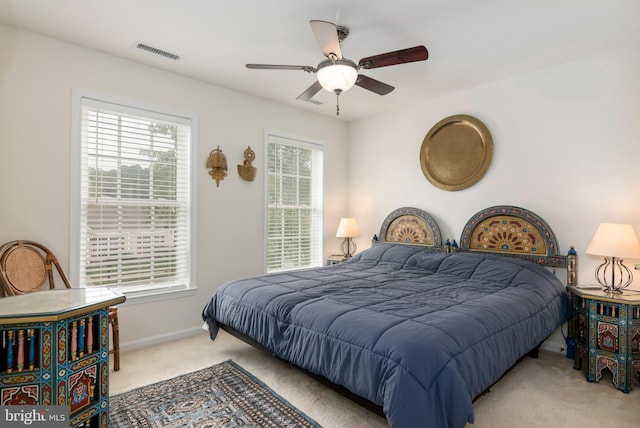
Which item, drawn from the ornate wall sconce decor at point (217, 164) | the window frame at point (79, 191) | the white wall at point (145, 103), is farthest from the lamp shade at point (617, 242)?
the window frame at point (79, 191)

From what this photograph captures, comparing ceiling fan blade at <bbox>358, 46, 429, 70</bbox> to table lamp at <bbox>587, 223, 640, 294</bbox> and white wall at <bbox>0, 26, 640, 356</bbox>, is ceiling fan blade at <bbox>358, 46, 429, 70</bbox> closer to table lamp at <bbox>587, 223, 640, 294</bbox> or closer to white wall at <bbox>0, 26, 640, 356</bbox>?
white wall at <bbox>0, 26, 640, 356</bbox>

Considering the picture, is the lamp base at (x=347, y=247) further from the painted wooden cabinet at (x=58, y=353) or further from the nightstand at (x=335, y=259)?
the painted wooden cabinet at (x=58, y=353)

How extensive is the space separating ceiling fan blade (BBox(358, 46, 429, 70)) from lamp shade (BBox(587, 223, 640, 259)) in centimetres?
209

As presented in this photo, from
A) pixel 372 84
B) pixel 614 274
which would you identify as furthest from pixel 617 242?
pixel 372 84

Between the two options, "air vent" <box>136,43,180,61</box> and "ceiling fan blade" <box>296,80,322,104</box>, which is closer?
"ceiling fan blade" <box>296,80,322,104</box>

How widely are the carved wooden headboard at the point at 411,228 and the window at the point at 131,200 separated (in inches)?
105

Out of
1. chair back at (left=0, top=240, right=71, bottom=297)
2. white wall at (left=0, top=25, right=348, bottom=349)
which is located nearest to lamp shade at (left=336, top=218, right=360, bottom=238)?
white wall at (left=0, top=25, right=348, bottom=349)

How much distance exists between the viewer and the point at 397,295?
274 cm

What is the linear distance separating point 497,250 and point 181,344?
11.5 ft

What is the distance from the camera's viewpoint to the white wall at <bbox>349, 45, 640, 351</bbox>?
10.2 feet

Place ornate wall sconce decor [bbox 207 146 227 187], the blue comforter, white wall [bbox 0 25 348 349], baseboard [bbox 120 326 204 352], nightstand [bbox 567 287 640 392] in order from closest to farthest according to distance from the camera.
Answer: the blue comforter < nightstand [bbox 567 287 640 392] < white wall [bbox 0 25 348 349] < baseboard [bbox 120 326 204 352] < ornate wall sconce decor [bbox 207 146 227 187]

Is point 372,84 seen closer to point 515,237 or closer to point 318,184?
point 515,237

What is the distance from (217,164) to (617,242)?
381cm

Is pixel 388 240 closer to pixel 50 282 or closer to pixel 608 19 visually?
pixel 608 19
